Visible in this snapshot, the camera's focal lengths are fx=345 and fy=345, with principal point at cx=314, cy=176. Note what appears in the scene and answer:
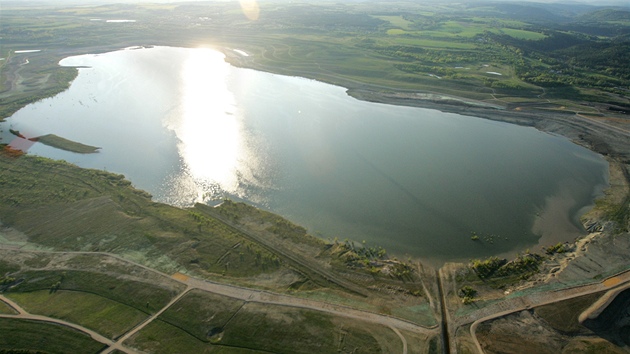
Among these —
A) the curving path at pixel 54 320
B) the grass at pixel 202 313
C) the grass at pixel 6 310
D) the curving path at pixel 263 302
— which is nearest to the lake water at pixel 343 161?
the curving path at pixel 263 302

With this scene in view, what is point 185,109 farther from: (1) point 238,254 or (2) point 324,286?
(2) point 324,286

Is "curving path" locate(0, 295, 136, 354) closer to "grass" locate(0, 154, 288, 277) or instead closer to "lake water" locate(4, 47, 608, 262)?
"grass" locate(0, 154, 288, 277)

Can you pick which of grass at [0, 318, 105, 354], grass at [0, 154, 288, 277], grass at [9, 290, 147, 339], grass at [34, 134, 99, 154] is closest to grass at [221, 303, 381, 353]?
grass at [0, 154, 288, 277]

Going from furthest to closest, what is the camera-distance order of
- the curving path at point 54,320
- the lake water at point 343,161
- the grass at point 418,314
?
the lake water at point 343,161, the grass at point 418,314, the curving path at point 54,320

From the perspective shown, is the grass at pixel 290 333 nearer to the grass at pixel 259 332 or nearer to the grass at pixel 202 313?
the grass at pixel 259 332

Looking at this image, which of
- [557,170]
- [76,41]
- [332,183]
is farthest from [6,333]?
[76,41]

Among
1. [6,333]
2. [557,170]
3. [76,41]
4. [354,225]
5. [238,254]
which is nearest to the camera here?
[6,333]
